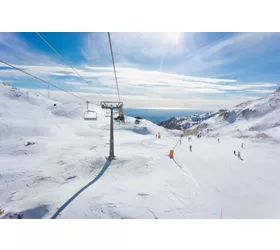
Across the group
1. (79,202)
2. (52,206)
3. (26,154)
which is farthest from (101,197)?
(26,154)

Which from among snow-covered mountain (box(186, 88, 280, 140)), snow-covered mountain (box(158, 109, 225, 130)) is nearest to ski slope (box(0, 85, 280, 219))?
snow-covered mountain (box(186, 88, 280, 140))

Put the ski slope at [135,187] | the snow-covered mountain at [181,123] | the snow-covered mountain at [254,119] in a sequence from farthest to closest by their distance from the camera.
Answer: the snow-covered mountain at [181,123], the snow-covered mountain at [254,119], the ski slope at [135,187]

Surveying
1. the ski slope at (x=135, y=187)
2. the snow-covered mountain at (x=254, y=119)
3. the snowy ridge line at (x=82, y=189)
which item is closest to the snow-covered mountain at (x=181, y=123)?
the snow-covered mountain at (x=254, y=119)

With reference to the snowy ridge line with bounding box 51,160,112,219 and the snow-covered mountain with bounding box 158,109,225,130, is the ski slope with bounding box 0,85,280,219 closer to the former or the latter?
the snowy ridge line with bounding box 51,160,112,219

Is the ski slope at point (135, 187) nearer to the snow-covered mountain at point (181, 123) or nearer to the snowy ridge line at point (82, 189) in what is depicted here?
the snowy ridge line at point (82, 189)

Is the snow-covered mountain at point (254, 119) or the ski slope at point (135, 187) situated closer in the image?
the ski slope at point (135, 187)

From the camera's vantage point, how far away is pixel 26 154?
54.4 ft

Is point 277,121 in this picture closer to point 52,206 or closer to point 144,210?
point 144,210

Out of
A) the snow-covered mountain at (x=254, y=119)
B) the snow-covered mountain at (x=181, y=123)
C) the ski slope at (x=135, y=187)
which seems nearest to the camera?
the ski slope at (x=135, y=187)

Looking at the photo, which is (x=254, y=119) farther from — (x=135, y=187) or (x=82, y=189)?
(x=82, y=189)

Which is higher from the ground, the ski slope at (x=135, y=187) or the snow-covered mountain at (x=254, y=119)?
the snow-covered mountain at (x=254, y=119)

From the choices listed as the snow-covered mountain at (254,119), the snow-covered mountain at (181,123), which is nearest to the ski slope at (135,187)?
the snow-covered mountain at (254,119)

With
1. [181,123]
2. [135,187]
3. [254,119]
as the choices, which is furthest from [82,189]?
[181,123]

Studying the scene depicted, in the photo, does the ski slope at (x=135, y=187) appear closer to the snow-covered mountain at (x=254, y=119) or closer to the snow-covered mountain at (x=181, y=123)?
the snow-covered mountain at (x=254, y=119)
